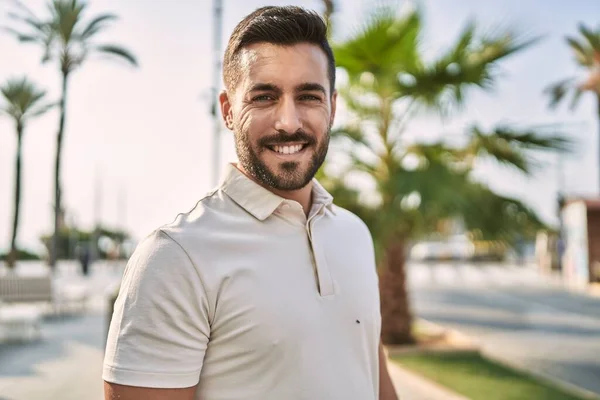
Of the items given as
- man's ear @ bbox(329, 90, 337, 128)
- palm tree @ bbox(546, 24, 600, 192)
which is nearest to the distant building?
palm tree @ bbox(546, 24, 600, 192)

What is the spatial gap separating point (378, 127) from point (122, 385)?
7.67 metres

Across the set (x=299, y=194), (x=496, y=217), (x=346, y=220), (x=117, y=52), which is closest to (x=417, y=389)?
(x=496, y=217)

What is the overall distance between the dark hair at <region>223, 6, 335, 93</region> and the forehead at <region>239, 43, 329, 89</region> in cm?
2

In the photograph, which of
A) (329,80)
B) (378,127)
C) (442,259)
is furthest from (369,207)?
(442,259)

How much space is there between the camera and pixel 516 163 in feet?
24.8

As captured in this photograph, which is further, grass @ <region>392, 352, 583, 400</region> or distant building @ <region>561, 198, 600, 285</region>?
distant building @ <region>561, 198, 600, 285</region>

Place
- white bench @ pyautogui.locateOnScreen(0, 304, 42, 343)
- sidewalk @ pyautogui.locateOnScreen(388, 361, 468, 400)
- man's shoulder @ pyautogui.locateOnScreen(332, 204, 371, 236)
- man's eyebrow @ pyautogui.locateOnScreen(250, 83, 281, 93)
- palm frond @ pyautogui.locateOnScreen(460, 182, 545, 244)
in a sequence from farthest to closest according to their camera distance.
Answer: white bench @ pyautogui.locateOnScreen(0, 304, 42, 343), palm frond @ pyautogui.locateOnScreen(460, 182, 545, 244), sidewalk @ pyautogui.locateOnScreen(388, 361, 468, 400), man's shoulder @ pyautogui.locateOnScreen(332, 204, 371, 236), man's eyebrow @ pyautogui.locateOnScreen(250, 83, 281, 93)

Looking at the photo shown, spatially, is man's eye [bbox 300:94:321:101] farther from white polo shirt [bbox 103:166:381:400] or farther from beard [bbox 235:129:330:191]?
white polo shirt [bbox 103:166:381:400]

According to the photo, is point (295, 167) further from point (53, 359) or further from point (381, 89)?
point (53, 359)

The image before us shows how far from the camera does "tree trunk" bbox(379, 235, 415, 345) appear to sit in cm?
878

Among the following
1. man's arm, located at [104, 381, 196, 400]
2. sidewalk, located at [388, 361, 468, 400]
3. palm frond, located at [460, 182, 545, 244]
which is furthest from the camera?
palm frond, located at [460, 182, 545, 244]

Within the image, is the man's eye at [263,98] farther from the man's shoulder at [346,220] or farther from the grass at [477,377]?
the grass at [477,377]

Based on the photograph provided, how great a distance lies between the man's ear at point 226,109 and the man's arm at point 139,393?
66cm

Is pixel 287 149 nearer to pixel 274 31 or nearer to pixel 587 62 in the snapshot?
pixel 274 31
